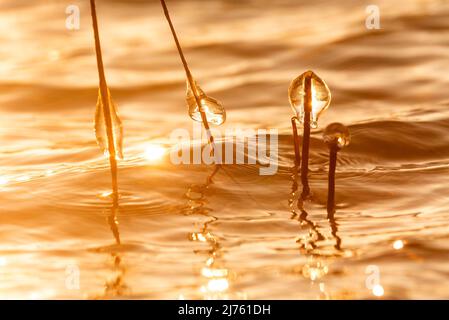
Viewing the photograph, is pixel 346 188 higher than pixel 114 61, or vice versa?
pixel 114 61

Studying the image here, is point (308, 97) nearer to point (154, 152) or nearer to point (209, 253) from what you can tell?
point (209, 253)

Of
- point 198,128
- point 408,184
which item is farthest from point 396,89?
point 408,184

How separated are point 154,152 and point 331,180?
1446 mm

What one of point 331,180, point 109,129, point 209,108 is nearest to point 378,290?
point 331,180

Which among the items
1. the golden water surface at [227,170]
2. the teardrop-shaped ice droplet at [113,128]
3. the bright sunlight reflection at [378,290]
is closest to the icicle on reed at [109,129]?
the teardrop-shaped ice droplet at [113,128]

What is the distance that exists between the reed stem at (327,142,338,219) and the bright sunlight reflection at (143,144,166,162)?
1.07 meters

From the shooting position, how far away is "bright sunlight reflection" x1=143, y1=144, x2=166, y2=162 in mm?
4301

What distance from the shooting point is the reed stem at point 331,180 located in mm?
3074

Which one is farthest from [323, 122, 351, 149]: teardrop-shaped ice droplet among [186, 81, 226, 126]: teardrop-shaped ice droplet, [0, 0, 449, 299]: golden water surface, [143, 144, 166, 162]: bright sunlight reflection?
[143, 144, 166, 162]: bright sunlight reflection

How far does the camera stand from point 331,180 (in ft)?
10.4

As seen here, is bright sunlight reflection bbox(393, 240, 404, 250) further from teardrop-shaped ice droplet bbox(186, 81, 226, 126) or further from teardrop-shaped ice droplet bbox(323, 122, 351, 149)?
teardrop-shaped ice droplet bbox(186, 81, 226, 126)

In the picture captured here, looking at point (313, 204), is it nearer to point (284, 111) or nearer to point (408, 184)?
point (408, 184)

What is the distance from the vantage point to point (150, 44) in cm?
724
